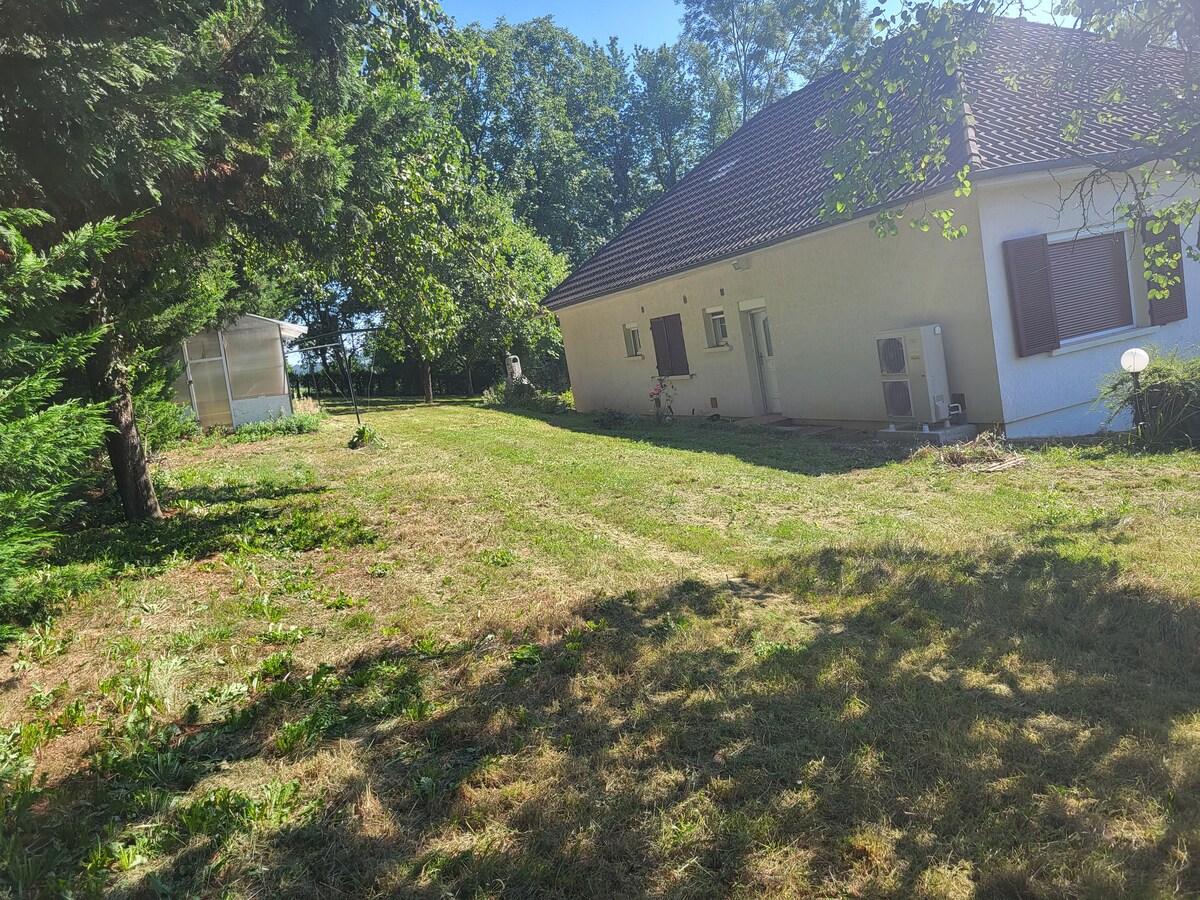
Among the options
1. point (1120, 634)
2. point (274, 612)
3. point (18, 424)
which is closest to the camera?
point (1120, 634)

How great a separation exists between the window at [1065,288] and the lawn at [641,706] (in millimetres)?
3249

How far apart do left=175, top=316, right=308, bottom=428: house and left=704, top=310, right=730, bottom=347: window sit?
10901 millimetres

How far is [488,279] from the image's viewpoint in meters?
11.0

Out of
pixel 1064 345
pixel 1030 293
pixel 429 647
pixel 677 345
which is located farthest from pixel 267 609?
pixel 677 345

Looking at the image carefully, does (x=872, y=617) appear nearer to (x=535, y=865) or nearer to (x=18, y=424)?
(x=535, y=865)

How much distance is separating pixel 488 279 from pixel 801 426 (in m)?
5.68

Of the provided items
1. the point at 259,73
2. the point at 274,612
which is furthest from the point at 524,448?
the point at 274,612

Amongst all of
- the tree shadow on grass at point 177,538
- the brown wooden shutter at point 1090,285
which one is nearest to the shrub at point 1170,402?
the brown wooden shutter at point 1090,285

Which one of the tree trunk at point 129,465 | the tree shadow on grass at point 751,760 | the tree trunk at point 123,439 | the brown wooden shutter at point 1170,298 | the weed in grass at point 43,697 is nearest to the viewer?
the tree shadow on grass at point 751,760

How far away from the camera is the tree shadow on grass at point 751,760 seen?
2680 millimetres

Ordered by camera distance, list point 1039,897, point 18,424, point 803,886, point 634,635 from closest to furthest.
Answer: point 1039,897 < point 803,886 < point 18,424 < point 634,635

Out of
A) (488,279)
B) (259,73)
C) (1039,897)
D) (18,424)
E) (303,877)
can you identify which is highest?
(259,73)

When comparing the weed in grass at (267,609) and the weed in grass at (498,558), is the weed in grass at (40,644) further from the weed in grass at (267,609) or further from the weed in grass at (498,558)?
the weed in grass at (498,558)

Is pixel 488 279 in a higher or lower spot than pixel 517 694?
higher
